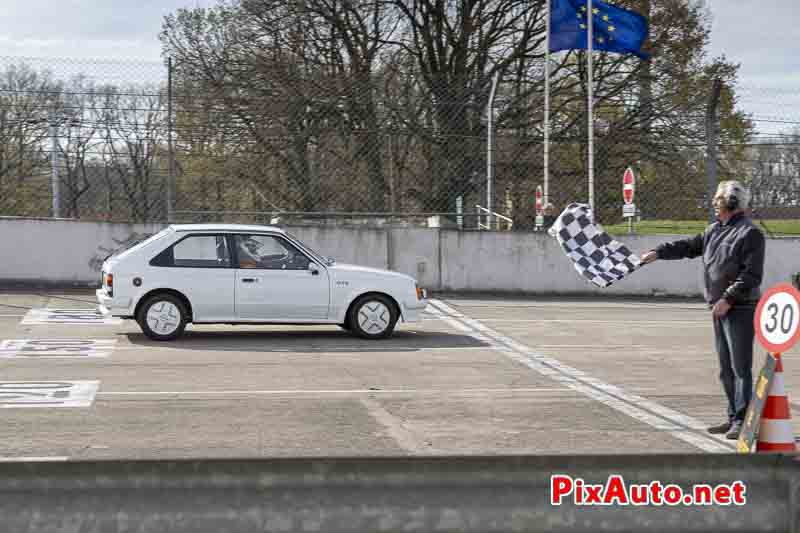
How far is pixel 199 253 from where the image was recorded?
1282cm

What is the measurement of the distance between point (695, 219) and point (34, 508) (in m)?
18.8

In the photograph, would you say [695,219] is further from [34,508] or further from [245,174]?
[34,508]

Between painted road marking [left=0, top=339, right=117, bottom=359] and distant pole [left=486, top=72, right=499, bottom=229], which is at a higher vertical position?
distant pole [left=486, top=72, right=499, bottom=229]

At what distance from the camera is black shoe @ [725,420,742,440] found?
7412 millimetres

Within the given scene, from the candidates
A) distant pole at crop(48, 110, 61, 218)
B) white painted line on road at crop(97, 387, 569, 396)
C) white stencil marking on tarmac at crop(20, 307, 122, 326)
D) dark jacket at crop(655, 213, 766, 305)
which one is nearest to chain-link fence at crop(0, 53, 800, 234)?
distant pole at crop(48, 110, 61, 218)

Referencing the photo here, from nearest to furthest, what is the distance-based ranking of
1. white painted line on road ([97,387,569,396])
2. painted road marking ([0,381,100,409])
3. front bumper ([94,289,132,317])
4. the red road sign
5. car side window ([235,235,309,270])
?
1. painted road marking ([0,381,100,409])
2. white painted line on road ([97,387,569,396])
3. front bumper ([94,289,132,317])
4. car side window ([235,235,309,270])
5. the red road sign

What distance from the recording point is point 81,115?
17859 mm

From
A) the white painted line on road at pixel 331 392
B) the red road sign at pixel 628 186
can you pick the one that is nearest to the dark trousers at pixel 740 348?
the white painted line on road at pixel 331 392

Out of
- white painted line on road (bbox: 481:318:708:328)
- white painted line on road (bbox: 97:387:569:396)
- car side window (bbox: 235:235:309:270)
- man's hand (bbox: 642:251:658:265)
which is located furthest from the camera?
white painted line on road (bbox: 481:318:708:328)

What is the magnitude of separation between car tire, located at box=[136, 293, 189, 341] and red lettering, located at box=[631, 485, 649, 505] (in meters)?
9.24

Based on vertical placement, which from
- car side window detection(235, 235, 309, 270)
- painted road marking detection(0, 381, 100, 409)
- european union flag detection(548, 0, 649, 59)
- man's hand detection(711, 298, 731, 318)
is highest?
european union flag detection(548, 0, 649, 59)

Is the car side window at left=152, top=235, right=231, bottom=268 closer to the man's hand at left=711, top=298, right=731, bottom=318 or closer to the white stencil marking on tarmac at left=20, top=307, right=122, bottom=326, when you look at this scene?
the white stencil marking on tarmac at left=20, top=307, right=122, bottom=326

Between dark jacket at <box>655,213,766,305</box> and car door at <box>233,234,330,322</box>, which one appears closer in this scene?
dark jacket at <box>655,213,766,305</box>

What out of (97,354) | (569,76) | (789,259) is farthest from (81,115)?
(569,76)
